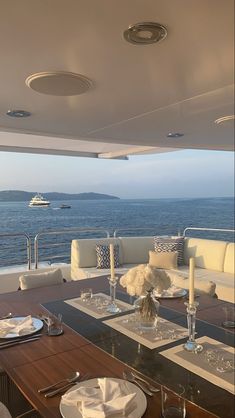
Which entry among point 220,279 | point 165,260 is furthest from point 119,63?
point 165,260

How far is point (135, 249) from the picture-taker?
455 cm

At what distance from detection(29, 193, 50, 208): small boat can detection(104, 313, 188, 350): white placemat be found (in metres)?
3.92

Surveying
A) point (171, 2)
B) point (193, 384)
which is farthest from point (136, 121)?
point (193, 384)

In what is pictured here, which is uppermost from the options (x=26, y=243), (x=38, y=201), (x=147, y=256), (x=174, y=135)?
(x=174, y=135)

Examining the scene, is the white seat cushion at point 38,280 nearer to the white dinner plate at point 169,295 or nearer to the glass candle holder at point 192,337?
the white dinner plate at point 169,295

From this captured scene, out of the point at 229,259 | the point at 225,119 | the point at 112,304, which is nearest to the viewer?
the point at 112,304

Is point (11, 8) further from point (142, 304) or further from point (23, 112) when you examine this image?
point (23, 112)

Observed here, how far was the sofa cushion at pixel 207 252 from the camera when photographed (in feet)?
13.5

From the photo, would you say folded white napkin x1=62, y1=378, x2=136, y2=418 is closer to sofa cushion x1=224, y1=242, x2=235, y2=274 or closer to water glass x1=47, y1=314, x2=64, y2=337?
water glass x1=47, y1=314, x2=64, y2=337

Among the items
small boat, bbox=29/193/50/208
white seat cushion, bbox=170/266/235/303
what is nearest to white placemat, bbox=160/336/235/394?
white seat cushion, bbox=170/266/235/303

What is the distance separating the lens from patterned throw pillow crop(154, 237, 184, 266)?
436 centimetres

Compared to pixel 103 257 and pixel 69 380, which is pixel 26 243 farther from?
pixel 69 380

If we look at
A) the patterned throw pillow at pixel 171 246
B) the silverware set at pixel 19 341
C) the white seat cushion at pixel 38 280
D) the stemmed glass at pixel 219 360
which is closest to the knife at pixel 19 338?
the silverware set at pixel 19 341

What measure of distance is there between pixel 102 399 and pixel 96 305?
95 centimetres
